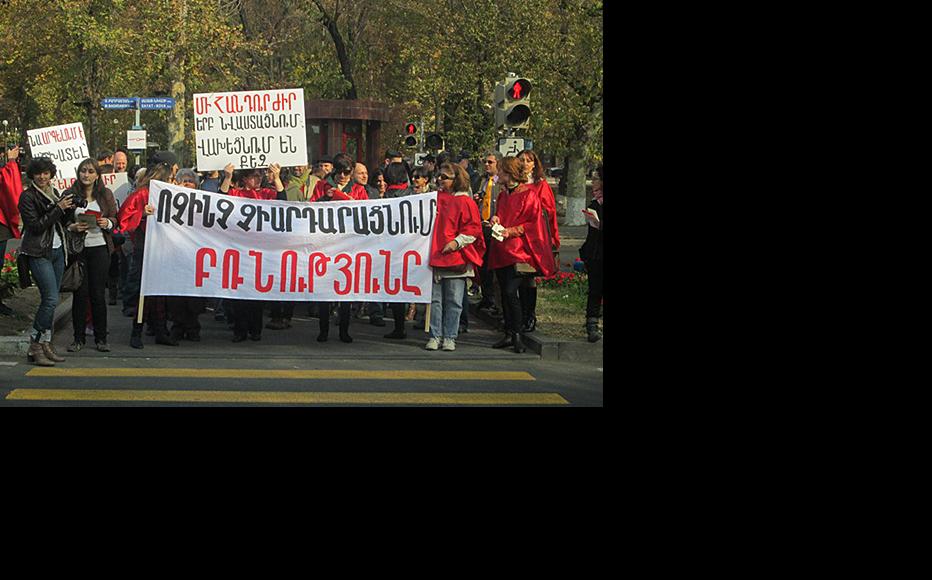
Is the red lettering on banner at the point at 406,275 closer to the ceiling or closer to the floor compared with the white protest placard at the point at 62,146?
closer to the floor

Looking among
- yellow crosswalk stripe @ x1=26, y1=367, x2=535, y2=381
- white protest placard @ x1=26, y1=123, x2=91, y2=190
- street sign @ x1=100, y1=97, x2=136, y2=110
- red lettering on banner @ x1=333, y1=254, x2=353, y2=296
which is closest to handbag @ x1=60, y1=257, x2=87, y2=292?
yellow crosswalk stripe @ x1=26, y1=367, x2=535, y2=381

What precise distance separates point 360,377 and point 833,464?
18.1 ft

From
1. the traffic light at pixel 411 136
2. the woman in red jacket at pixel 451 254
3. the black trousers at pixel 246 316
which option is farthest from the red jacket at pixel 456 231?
the traffic light at pixel 411 136

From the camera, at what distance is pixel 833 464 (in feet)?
21.0

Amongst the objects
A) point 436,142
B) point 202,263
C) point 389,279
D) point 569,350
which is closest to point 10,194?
point 202,263

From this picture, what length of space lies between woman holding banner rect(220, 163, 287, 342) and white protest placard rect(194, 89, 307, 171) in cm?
14

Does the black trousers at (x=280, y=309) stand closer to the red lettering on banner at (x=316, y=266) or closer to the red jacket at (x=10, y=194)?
the red lettering on banner at (x=316, y=266)

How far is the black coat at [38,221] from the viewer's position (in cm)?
1165

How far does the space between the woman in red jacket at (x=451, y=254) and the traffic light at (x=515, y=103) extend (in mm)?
2819

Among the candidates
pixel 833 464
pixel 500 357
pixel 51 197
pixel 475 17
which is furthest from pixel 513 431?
pixel 475 17

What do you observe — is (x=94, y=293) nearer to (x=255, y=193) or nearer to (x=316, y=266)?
(x=316, y=266)

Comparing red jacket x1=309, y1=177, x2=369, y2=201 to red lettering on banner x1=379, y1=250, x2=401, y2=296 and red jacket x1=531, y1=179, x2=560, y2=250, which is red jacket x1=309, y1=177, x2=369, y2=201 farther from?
red jacket x1=531, y1=179, x2=560, y2=250

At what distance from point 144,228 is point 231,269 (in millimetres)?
994

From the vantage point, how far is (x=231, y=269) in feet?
42.7
